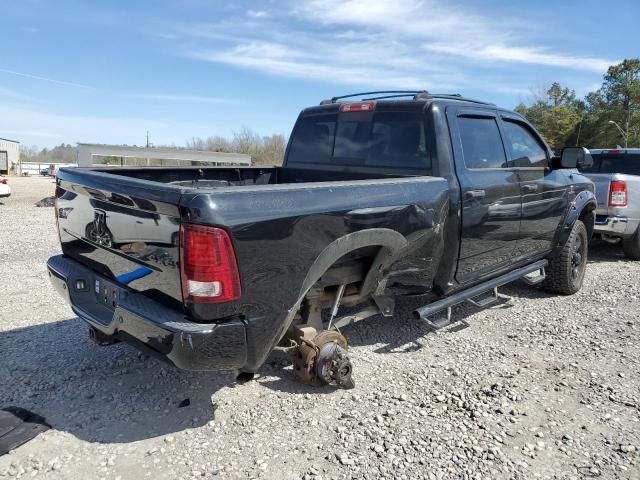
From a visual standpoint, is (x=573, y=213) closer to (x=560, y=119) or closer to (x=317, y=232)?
(x=317, y=232)

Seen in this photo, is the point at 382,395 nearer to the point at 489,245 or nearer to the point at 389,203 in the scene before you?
the point at 389,203

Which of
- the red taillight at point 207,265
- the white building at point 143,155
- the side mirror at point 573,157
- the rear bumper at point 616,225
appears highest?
the white building at point 143,155

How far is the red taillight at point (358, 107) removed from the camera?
168 inches

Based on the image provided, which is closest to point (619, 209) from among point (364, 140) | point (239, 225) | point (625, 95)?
point (364, 140)

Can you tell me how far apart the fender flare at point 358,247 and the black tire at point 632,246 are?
20.8 feet

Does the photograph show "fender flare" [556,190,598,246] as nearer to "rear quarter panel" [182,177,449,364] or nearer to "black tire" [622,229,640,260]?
"black tire" [622,229,640,260]

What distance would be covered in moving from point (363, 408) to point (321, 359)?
1.37 ft

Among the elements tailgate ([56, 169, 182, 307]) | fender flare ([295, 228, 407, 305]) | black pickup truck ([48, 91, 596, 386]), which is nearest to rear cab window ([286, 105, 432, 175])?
black pickup truck ([48, 91, 596, 386])

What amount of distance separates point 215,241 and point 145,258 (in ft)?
1.76

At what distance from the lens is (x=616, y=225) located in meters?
7.56

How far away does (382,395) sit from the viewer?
11.0 feet

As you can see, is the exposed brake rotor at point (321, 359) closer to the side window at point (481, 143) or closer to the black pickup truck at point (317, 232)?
the black pickup truck at point (317, 232)

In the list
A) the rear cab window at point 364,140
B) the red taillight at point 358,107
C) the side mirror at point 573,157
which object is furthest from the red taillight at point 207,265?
the side mirror at point 573,157

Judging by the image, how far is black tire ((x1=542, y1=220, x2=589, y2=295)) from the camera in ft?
18.6
